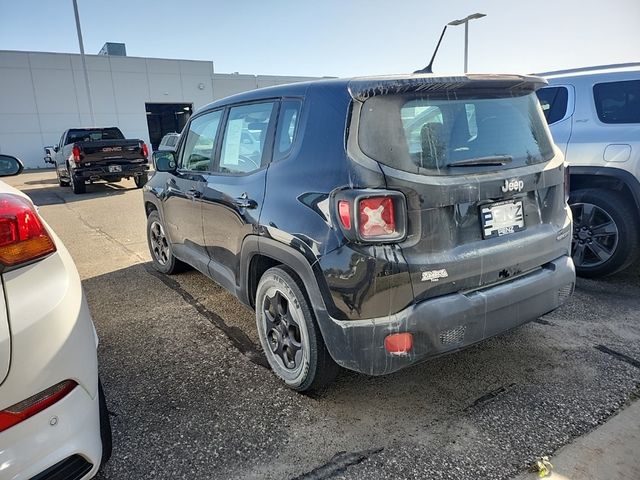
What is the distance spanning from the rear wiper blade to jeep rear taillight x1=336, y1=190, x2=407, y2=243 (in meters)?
0.41

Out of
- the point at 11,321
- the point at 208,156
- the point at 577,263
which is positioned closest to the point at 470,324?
the point at 11,321

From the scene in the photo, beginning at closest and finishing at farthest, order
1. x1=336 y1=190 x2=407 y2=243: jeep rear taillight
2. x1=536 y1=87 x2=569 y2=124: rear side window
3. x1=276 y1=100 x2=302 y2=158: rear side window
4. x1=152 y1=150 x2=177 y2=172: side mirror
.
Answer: x1=336 y1=190 x2=407 y2=243: jeep rear taillight < x1=276 y1=100 x2=302 y2=158: rear side window < x1=152 y1=150 x2=177 y2=172: side mirror < x1=536 y1=87 x2=569 y2=124: rear side window

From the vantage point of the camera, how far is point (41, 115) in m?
24.4

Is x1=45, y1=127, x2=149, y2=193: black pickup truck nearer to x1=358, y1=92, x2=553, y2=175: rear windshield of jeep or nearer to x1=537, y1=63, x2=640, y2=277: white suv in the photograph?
x1=537, y1=63, x2=640, y2=277: white suv

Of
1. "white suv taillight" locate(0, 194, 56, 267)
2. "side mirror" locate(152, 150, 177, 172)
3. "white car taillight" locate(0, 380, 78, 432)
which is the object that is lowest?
"white car taillight" locate(0, 380, 78, 432)

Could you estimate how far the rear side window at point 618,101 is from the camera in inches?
163

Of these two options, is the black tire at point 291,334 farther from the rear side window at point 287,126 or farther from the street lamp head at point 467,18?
the street lamp head at point 467,18

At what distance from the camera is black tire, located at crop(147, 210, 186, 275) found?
16.0 feet

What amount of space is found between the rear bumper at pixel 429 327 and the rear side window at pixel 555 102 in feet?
9.72

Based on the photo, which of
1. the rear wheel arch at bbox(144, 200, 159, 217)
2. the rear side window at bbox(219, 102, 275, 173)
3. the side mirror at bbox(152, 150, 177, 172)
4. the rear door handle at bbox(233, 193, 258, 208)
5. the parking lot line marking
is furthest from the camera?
the rear wheel arch at bbox(144, 200, 159, 217)

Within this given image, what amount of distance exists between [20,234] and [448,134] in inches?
77.7

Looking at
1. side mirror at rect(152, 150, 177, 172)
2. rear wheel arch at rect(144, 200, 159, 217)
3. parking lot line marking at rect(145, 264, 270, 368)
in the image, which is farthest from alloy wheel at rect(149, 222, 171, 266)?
side mirror at rect(152, 150, 177, 172)

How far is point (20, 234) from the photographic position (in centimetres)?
164

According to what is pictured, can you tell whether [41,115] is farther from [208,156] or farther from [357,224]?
[357,224]
